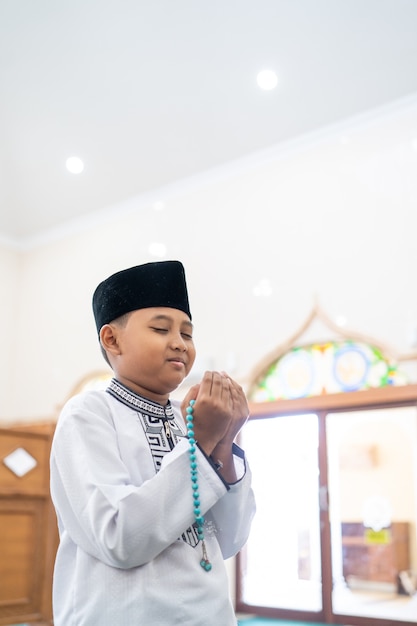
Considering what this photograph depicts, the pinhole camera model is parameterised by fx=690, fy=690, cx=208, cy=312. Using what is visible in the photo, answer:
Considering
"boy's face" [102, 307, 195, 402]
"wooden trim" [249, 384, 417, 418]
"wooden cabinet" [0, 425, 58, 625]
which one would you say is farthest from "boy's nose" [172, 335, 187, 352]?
"wooden cabinet" [0, 425, 58, 625]

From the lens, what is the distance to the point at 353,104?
6.23 metres

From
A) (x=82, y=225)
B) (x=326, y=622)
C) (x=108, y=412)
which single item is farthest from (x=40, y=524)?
(x=108, y=412)

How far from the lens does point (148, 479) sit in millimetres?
1136

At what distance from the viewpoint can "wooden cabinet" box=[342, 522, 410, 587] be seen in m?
5.30

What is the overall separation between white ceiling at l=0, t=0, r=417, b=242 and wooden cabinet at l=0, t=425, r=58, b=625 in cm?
305

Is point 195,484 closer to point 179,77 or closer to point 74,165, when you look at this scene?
point 179,77

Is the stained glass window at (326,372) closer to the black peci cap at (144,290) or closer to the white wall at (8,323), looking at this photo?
the white wall at (8,323)

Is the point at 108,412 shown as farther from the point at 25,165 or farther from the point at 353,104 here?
the point at 25,165

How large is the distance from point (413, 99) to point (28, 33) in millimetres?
3407

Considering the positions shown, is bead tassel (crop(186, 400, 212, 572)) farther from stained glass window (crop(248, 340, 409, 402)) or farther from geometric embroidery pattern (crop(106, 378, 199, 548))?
stained glass window (crop(248, 340, 409, 402))

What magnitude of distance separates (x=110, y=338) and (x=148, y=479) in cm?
28

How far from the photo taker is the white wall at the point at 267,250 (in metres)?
5.85

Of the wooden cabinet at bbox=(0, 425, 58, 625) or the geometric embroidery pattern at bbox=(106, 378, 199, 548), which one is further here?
the wooden cabinet at bbox=(0, 425, 58, 625)

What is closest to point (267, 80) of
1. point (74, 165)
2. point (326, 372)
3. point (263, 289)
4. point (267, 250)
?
point (267, 250)
